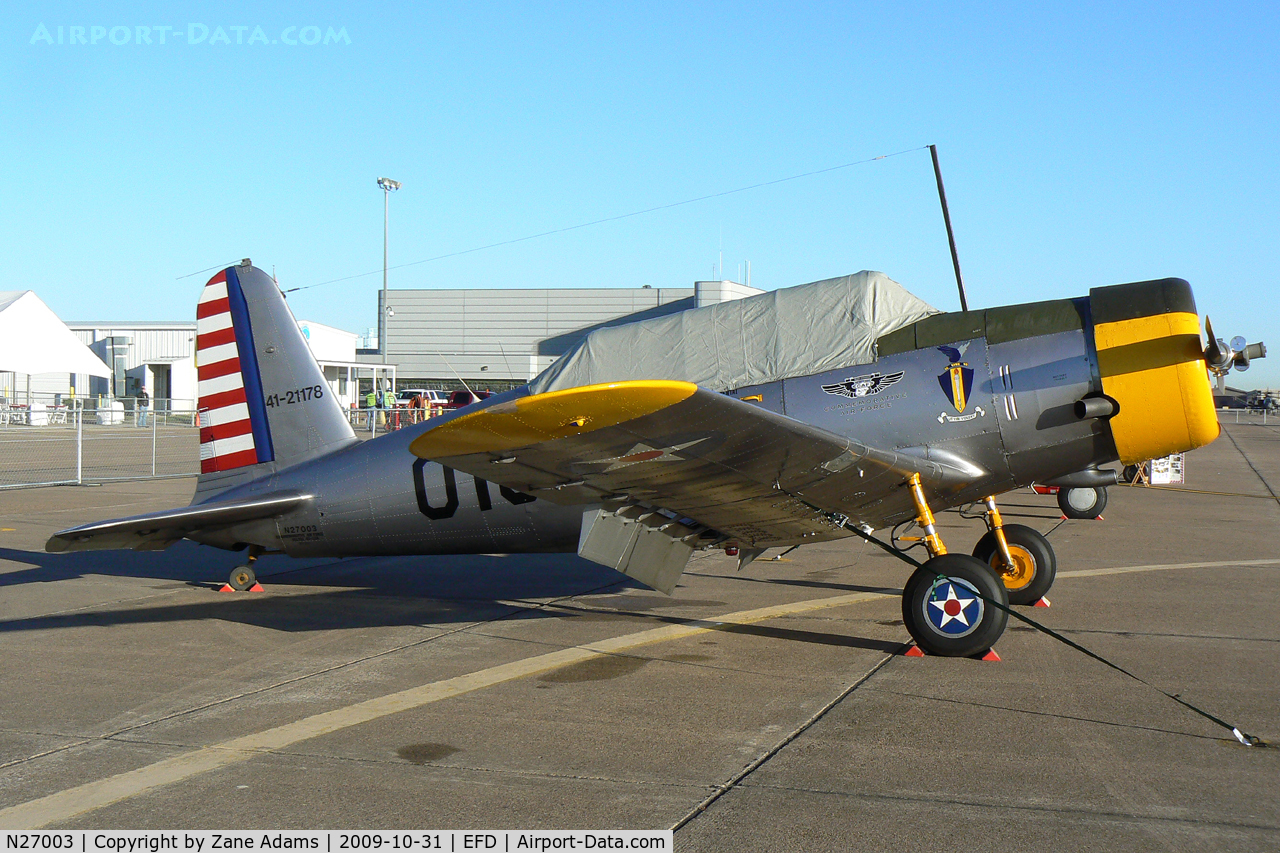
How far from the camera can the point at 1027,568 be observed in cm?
771

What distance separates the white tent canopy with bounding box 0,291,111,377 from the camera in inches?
1442

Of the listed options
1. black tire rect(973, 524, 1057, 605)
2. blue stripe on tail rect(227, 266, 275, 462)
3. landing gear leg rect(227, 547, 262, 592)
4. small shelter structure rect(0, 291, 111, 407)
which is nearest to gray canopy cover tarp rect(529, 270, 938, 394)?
black tire rect(973, 524, 1057, 605)

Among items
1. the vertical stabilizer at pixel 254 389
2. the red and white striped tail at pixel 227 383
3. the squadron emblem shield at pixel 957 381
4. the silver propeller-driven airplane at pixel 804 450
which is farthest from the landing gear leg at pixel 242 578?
the squadron emblem shield at pixel 957 381

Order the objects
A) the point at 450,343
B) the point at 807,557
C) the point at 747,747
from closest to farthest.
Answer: the point at 747,747
the point at 807,557
the point at 450,343

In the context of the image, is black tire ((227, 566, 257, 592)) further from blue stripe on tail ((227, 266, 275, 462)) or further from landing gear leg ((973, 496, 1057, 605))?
landing gear leg ((973, 496, 1057, 605))

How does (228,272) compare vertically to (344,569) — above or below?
above

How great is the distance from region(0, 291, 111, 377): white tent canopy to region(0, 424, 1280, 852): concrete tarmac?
1294 inches

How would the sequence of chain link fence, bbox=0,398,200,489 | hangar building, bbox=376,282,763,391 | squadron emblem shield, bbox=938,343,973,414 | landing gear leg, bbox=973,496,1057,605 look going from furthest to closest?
hangar building, bbox=376,282,763,391 < chain link fence, bbox=0,398,200,489 < landing gear leg, bbox=973,496,1057,605 < squadron emblem shield, bbox=938,343,973,414

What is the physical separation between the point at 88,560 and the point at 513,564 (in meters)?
4.36

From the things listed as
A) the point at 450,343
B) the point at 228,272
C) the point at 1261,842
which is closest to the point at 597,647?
the point at 1261,842

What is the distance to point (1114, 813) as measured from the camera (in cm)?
Result: 356

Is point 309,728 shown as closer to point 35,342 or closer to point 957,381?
point 957,381

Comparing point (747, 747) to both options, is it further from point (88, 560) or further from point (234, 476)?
point (88, 560)

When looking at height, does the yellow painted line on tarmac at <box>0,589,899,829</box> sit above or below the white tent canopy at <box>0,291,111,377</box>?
below
